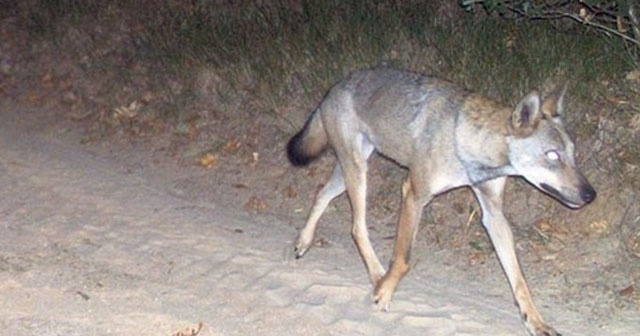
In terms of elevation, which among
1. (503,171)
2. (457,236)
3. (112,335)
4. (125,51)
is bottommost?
(125,51)

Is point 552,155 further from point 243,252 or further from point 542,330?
point 243,252

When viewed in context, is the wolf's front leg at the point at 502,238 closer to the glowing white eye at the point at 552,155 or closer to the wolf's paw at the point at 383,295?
the glowing white eye at the point at 552,155

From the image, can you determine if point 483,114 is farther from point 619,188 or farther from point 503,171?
point 619,188

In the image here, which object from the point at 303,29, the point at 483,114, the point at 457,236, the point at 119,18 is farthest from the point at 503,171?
the point at 119,18

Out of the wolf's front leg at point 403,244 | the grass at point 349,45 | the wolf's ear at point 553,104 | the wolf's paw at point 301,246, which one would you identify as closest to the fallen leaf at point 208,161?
the grass at point 349,45

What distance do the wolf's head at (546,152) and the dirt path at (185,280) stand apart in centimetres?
83

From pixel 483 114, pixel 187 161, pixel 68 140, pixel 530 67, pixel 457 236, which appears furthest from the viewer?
pixel 68 140

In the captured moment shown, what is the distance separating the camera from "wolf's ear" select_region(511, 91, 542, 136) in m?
6.15

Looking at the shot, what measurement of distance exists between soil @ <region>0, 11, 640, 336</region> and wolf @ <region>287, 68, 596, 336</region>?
242 mm

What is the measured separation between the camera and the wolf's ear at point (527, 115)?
20.2 ft

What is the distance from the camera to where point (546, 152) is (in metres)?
6.17

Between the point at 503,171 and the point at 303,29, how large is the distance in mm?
4900

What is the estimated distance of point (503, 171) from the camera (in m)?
6.46

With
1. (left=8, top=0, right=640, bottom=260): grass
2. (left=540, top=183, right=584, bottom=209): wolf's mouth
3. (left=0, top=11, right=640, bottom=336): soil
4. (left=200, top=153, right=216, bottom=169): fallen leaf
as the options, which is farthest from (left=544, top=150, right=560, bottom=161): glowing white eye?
(left=200, top=153, right=216, bottom=169): fallen leaf
